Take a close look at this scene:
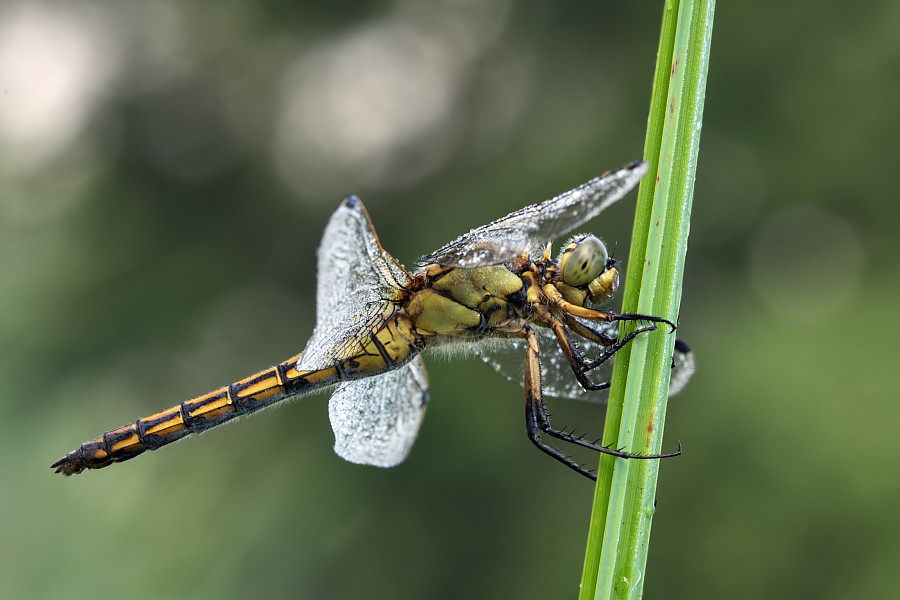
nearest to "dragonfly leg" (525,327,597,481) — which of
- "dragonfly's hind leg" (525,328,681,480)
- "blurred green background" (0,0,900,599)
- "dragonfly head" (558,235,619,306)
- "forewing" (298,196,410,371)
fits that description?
"dragonfly's hind leg" (525,328,681,480)

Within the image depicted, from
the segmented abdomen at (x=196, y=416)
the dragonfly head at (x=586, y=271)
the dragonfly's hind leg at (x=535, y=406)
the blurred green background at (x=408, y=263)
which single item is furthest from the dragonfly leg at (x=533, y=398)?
the blurred green background at (x=408, y=263)

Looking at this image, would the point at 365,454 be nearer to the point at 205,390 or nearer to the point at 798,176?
the point at 205,390

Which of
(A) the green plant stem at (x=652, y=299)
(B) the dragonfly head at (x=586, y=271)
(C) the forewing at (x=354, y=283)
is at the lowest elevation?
(A) the green plant stem at (x=652, y=299)

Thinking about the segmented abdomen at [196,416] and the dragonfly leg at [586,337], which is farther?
the segmented abdomen at [196,416]

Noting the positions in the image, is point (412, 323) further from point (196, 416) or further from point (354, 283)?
point (196, 416)

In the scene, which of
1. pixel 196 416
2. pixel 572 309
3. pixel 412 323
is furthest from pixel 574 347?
pixel 196 416

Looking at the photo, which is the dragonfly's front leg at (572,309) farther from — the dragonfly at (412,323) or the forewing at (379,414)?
the forewing at (379,414)
